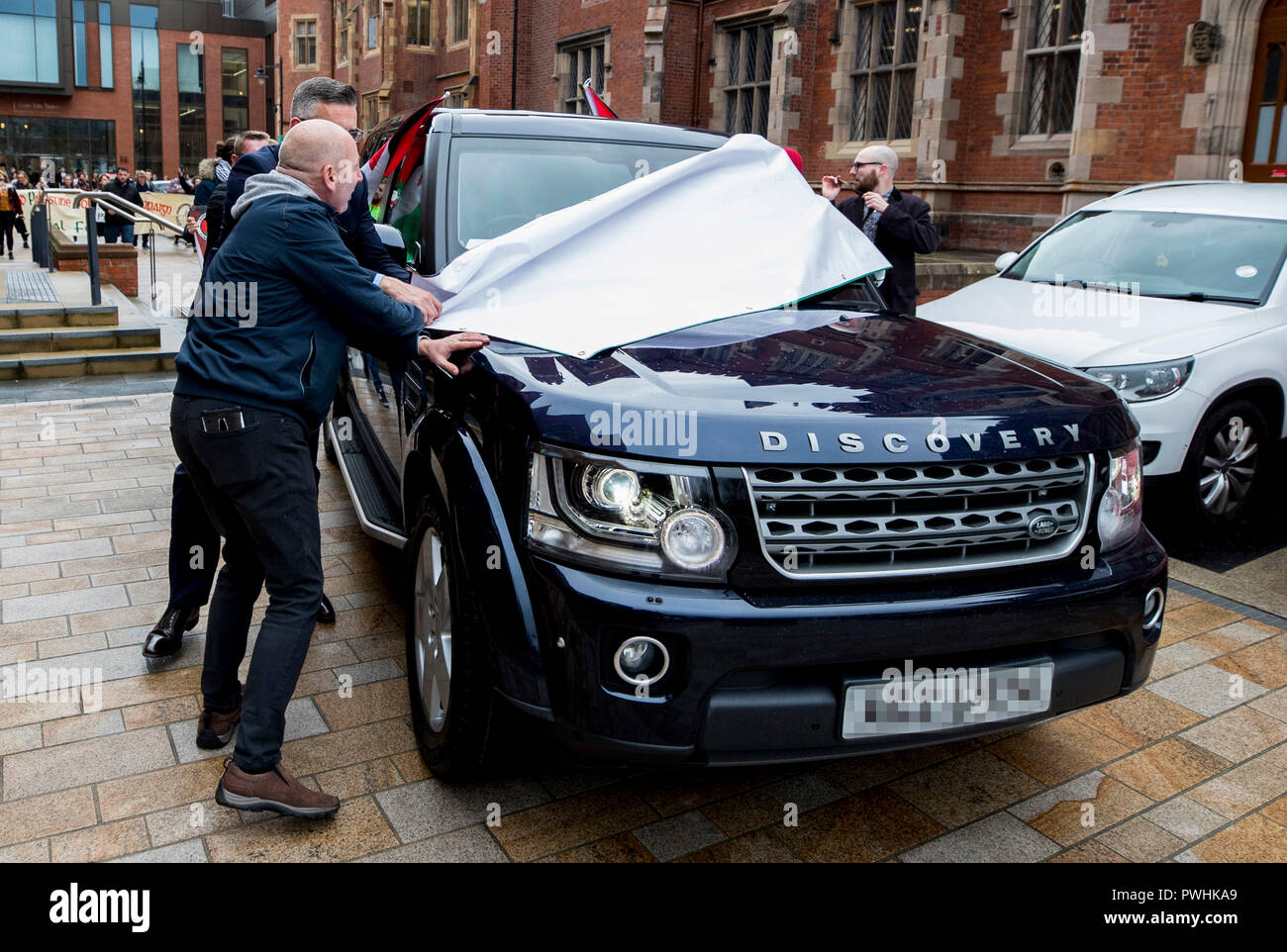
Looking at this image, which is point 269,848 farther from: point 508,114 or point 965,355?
point 508,114

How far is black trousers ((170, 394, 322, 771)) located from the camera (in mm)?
2934

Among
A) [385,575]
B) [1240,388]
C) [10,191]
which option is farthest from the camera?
[10,191]

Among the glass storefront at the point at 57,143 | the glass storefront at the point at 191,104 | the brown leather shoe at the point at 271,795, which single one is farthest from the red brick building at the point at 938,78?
the glass storefront at the point at 191,104

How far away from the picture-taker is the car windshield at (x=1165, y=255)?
6.34m

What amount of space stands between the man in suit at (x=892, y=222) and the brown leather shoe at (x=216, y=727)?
3.82 meters

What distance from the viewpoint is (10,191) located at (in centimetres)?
2223

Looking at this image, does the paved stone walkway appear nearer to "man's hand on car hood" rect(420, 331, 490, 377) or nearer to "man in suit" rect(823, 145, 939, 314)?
"man's hand on car hood" rect(420, 331, 490, 377)

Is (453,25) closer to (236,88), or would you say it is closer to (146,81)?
(146,81)

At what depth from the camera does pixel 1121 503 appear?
302cm

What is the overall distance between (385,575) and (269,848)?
221 centimetres

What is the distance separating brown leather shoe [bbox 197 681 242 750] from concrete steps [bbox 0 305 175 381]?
7.83m

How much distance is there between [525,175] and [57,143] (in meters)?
65.7

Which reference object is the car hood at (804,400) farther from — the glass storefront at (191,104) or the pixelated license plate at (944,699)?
the glass storefront at (191,104)
